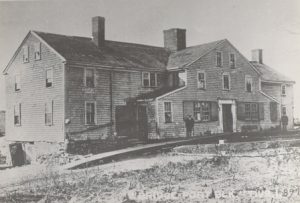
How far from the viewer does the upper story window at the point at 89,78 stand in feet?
43.1

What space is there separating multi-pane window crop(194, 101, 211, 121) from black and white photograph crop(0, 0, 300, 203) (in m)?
0.03

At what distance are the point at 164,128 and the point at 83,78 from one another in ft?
9.37

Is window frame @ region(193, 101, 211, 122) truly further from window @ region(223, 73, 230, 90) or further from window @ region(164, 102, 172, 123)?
window @ region(164, 102, 172, 123)

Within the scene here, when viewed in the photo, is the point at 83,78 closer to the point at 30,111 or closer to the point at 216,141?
the point at 30,111

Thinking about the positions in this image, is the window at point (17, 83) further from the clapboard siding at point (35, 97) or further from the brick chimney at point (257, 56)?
the brick chimney at point (257, 56)

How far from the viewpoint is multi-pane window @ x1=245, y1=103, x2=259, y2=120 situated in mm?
16266

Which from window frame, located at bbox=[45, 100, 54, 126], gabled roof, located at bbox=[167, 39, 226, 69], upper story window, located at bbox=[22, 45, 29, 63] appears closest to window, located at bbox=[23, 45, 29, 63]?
upper story window, located at bbox=[22, 45, 29, 63]

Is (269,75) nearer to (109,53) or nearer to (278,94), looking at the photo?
(278,94)

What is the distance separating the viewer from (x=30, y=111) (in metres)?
13.9

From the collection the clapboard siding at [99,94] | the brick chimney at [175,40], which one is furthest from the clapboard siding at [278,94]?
the clapboard siding at [99,94]

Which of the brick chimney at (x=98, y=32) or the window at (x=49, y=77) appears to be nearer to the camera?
the window at (x=49, y=77)

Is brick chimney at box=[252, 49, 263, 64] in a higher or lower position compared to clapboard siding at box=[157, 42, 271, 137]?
higher

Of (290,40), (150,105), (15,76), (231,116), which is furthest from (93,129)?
(290,40)

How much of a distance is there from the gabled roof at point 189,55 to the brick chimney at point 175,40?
500 millimetres
